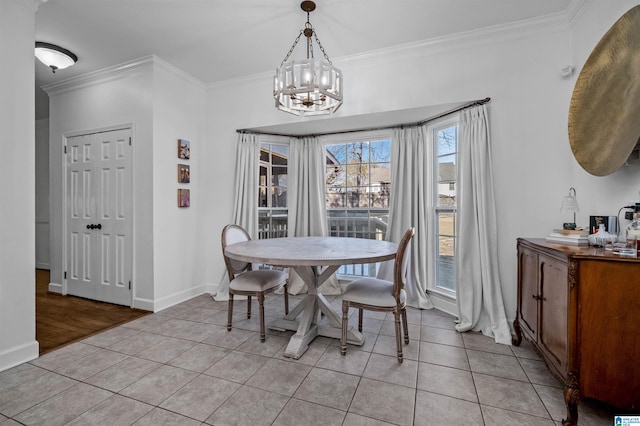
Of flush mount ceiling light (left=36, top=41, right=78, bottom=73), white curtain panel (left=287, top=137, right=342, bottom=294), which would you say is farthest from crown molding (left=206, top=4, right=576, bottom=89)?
flush mount ceiling light (left=36, top=41, right=78, bottom=73)

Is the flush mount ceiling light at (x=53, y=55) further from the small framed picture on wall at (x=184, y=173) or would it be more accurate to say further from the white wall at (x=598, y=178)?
the white wall at (x=598, y=178)

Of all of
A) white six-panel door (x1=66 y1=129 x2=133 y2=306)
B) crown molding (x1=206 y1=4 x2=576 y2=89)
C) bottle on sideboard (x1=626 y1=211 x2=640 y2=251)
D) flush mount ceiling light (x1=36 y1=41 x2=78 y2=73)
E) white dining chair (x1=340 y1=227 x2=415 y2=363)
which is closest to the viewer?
bottle on sideboard (x1=626 y1=211 x2=640 y2=251)

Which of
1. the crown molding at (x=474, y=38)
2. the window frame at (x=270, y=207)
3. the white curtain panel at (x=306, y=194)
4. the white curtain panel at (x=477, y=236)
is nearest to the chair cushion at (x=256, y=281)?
the white curtain panel at (x=306, y=194)

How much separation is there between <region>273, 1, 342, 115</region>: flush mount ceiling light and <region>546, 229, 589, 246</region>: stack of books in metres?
1.81

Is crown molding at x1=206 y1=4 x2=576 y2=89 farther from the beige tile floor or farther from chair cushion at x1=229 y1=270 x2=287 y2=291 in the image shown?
the beige tile floor

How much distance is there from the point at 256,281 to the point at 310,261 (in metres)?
0.81

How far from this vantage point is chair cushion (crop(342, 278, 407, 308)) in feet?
7.13

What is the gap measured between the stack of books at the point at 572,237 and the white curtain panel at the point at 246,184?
3.01 m

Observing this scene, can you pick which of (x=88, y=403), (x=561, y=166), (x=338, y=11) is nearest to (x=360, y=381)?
(x=88, y=403)

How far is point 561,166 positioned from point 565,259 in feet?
4.57

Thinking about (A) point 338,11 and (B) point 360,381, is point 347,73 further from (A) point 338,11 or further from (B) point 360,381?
(B) point 360,381

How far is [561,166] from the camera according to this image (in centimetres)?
248

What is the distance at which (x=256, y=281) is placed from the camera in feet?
8.41

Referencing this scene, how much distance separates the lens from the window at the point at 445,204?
3.19m
